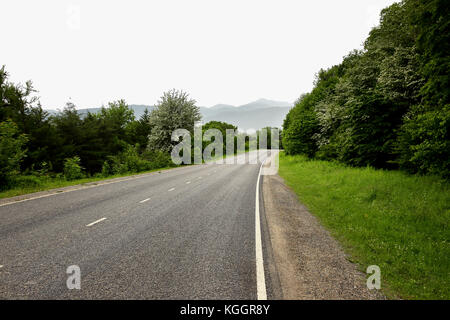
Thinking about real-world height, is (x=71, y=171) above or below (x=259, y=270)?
above

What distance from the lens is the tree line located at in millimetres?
6621

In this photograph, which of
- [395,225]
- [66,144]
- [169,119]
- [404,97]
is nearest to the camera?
[395,225]

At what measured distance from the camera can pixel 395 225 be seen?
5859 millimetres

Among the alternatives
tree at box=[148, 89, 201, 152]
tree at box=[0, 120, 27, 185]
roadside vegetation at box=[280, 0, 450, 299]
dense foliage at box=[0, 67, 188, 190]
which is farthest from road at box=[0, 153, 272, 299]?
tree at box=[148, 89, 201, 152]

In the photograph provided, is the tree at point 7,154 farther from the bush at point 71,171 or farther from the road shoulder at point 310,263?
the road shoulder at point 310,263

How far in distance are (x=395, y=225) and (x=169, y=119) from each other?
26.5 meters

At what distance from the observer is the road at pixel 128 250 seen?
3.07m

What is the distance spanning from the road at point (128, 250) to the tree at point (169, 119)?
21.0 metres

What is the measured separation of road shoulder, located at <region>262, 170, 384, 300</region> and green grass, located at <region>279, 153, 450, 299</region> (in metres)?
0.36

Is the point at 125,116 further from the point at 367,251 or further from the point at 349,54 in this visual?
the point at 367,251

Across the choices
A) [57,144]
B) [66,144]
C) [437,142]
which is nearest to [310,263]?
[437,142]

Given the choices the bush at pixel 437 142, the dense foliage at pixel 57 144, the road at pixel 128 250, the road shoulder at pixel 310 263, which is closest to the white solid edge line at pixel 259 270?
the road at pixel 128 250

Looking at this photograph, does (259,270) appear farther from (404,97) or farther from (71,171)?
(71,171)
